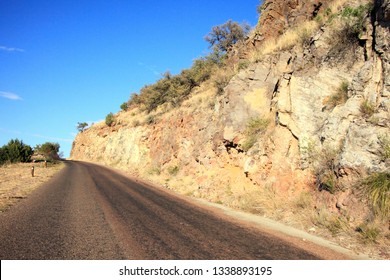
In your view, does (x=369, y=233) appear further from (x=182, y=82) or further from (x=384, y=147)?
(x=182, y=82)

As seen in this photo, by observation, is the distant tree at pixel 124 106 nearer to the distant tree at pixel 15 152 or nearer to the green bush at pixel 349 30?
the distant tree at pixel 15 152

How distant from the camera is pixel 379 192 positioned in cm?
688

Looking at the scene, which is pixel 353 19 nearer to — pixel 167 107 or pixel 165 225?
pixel 165 225

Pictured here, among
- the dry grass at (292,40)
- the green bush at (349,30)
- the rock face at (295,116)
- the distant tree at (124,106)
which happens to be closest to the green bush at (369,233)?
the rock face at (295,116)

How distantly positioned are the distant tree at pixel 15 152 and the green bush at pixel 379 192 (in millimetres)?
34863

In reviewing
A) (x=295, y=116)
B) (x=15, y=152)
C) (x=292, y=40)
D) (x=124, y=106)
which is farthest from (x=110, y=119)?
(x=295, y=116)

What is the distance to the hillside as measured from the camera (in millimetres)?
7555

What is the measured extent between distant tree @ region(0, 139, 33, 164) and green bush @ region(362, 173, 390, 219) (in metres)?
34.9

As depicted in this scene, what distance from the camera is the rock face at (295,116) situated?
8.47 m

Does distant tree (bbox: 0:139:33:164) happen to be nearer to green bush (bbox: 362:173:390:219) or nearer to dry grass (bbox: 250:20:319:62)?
dry grass (bbox: 250:20:319:62)

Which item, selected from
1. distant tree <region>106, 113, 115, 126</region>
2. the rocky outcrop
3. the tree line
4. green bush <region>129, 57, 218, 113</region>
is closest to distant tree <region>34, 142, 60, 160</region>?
the tree line

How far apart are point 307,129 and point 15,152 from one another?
33665mm

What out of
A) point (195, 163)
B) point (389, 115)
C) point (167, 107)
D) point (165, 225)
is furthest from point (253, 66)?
point (167, 107)

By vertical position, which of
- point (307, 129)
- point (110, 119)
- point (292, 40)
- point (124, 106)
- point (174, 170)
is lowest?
point (174, 170)
